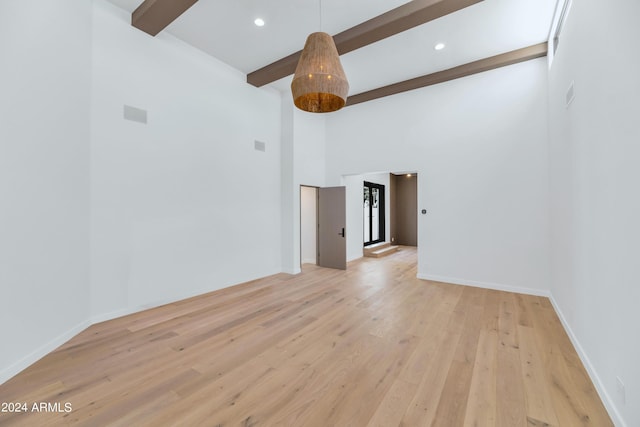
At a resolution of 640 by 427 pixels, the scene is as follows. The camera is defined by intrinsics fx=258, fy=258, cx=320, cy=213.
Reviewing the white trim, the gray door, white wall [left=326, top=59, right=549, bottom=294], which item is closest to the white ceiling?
white wall [left=326, top=59, right=549, bottom=294]

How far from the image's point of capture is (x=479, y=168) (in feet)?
16.3

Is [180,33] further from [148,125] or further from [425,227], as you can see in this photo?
[425,227]

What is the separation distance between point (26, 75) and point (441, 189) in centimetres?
611

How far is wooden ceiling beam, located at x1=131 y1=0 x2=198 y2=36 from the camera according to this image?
3242 millimetres

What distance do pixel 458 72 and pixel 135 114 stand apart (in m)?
5.64

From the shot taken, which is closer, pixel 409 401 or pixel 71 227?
pixel 409 401

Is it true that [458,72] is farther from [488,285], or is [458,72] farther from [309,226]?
[309,226]

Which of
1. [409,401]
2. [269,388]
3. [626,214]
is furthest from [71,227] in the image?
[626,214]

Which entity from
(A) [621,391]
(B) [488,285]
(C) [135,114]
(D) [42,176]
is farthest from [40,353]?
(B) [488,285]

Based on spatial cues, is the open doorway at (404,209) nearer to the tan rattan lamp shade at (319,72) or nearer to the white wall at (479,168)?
the white wall at (479,168)

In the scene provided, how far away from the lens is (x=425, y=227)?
5.56 metres

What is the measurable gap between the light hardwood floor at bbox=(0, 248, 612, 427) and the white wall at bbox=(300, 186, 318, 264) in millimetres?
3352

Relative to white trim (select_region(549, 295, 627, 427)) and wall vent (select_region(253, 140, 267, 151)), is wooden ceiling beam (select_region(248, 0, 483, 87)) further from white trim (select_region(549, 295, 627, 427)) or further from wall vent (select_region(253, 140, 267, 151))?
white trim (select_region(549, 295, 627, 427))

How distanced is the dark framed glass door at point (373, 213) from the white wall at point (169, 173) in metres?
4.28
